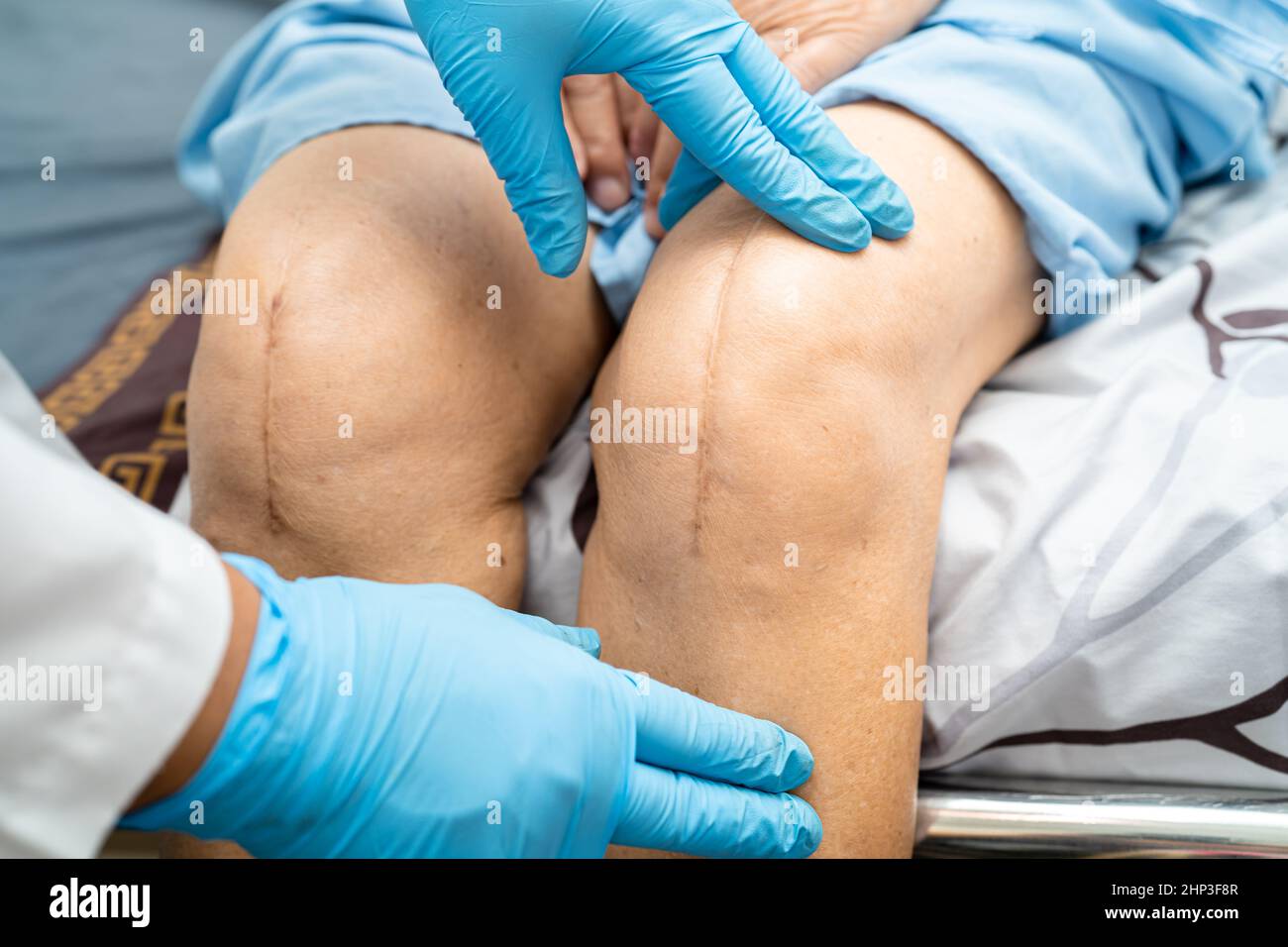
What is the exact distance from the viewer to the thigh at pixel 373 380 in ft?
2.51

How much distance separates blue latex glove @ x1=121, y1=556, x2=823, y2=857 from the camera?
1.93 feet

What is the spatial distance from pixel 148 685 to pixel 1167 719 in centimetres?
69

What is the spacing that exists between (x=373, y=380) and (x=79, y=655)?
32 centimetres

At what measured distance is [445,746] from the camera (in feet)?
2.03

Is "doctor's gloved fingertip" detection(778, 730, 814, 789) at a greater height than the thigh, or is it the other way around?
the thigh

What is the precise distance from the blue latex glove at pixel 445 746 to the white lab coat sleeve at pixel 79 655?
2.2 inches

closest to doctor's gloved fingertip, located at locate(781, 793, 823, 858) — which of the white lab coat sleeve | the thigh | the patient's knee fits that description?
the patient's knee

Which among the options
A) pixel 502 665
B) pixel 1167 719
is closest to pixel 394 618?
pixel 502 665

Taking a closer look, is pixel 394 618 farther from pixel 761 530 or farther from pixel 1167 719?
pixel 1167 719

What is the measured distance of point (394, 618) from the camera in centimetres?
65

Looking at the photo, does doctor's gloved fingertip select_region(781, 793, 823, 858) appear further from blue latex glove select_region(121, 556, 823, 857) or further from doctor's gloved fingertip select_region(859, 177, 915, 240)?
doctor's gloved fingertip select_region(859, 177, 915, 240)

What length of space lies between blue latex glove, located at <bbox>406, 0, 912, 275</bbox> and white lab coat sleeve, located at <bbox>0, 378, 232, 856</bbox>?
0.42 metres

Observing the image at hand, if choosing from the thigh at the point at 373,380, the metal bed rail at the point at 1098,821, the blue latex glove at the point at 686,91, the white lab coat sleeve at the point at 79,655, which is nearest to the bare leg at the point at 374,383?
the thigh at the point at 373,380

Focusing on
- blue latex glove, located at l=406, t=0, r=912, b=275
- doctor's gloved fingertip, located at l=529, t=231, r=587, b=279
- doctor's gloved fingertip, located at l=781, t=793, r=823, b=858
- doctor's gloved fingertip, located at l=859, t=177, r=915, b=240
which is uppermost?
blue latex glove, located at l=406, t=0, r=912, b=275
